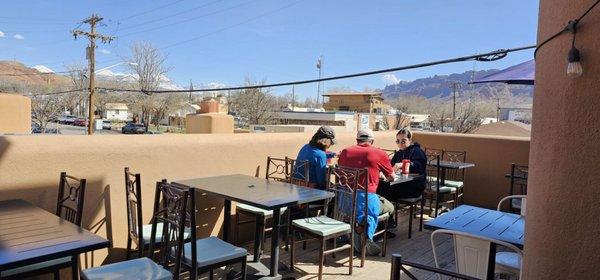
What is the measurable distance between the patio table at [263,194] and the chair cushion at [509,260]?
1.41m

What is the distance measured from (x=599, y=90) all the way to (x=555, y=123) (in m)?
0.19

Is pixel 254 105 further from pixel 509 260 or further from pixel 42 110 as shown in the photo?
pixel 509 260

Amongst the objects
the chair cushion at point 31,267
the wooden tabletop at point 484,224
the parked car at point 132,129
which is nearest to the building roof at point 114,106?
the parked car at point 132,129

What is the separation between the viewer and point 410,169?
5.31 meters

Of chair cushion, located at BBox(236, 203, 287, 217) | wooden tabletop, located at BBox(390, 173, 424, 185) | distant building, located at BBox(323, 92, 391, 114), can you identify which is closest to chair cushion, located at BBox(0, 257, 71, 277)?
chair cushion, located at BBox(236, 203, 287, 217)

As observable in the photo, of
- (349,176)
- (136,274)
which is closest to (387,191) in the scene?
(349,176)

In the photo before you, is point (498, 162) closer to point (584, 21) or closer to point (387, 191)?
point (387, 191)

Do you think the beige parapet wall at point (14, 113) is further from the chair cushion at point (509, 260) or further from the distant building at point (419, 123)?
the distant building at point (419, 123)

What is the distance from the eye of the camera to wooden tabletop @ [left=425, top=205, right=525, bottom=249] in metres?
2.65

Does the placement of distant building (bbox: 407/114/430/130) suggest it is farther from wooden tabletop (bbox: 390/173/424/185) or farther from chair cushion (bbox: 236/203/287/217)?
chair cushion (bbox: 236/203/287/217)

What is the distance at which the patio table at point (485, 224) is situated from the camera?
264 cm

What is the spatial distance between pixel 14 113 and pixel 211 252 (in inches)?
187

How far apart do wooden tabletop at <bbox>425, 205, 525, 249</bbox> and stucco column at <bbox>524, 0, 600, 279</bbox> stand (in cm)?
106

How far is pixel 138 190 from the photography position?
9.98ft
